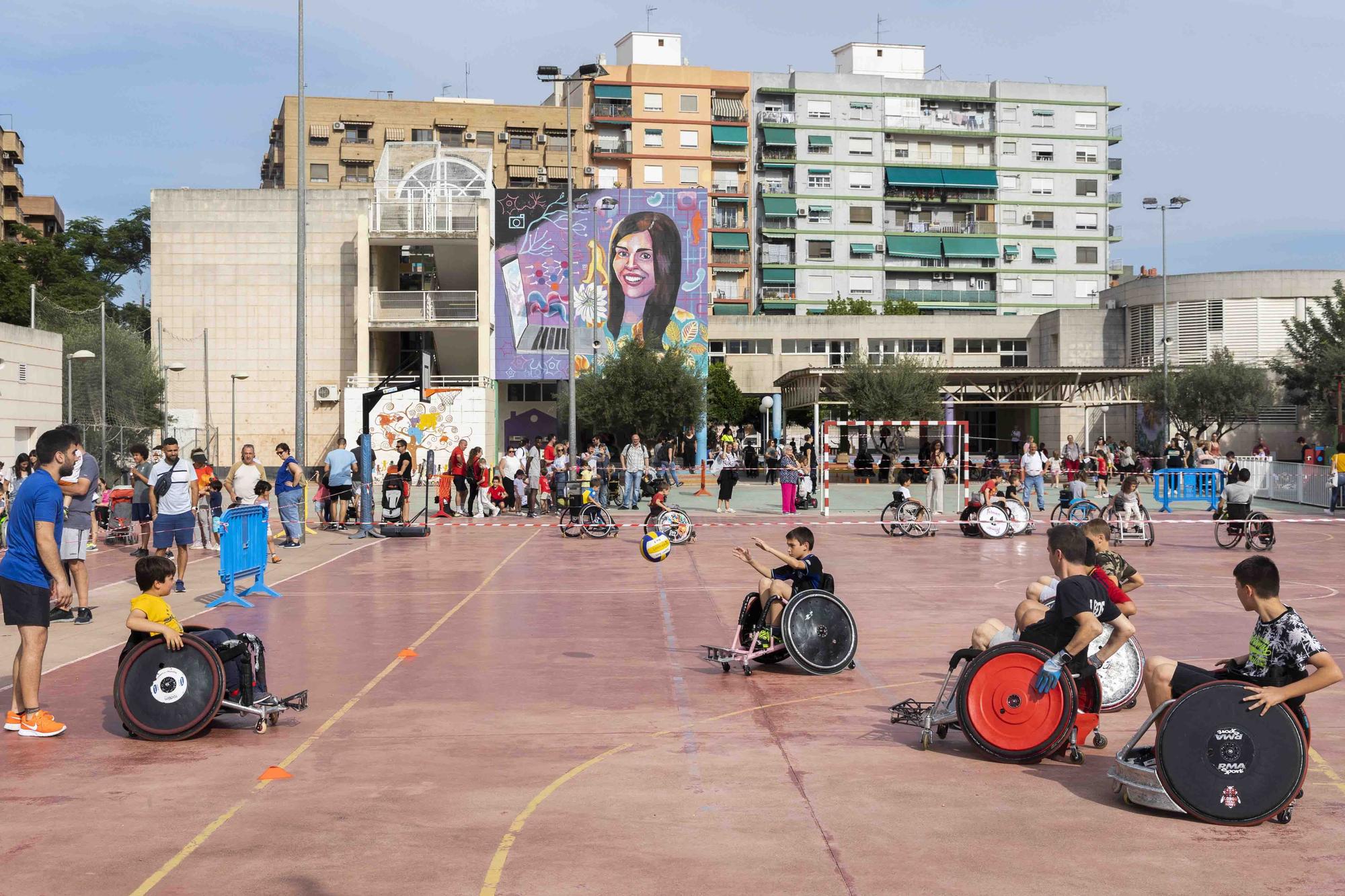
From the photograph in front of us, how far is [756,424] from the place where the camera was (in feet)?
243

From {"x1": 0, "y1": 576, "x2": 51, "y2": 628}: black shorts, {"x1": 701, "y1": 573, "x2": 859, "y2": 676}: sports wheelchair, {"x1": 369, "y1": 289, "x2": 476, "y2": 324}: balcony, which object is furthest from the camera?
{"x1": 369, "y1": 289, "x2": 476, "y2": 324}: balcony

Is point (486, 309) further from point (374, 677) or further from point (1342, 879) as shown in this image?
point (1342, 879)

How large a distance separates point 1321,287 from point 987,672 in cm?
6095

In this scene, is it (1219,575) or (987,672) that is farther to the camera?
(1219,575)

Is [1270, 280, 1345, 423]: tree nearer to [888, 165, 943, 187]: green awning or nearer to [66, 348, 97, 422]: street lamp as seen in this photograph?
→ [888, 165, 943, 187]: green awning

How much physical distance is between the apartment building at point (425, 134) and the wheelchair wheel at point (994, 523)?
56293mm

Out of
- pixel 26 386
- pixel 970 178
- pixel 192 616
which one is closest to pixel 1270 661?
pixel 192 616

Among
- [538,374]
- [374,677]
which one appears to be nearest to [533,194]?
[538,374]

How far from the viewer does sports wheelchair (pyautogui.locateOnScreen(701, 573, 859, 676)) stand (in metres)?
9.98

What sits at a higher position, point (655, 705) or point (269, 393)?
point (269, 393)

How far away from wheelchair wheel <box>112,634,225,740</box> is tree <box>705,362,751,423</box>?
195 ft

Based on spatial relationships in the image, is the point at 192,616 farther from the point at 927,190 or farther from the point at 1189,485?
the point at 927,190

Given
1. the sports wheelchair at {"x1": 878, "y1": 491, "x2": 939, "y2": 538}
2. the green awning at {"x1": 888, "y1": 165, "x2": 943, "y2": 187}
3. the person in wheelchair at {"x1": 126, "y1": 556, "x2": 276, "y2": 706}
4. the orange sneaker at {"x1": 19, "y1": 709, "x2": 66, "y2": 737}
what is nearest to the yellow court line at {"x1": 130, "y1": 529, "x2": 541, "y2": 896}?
the person in wheelchair at {"x1": 126, "y1": 556, "x2": 276, "y2": 706}

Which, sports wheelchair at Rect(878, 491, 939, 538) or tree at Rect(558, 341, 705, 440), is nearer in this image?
sports wheelchair at Rect(878, 491, 939, 538)
